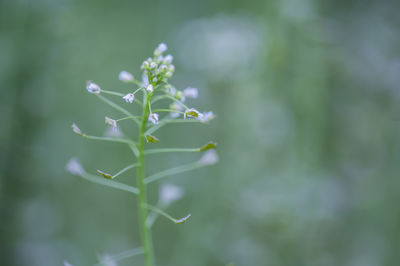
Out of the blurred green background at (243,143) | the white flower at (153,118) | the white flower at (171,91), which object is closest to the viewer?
the white flower at (153,118)

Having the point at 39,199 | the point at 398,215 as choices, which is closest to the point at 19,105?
the point at 39,199

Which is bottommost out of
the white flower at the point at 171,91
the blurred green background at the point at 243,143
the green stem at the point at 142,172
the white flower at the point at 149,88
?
the green stem at the point at 142,172

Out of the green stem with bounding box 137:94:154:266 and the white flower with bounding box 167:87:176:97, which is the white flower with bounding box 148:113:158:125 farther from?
the white flower with bounding box 167:87:176:97

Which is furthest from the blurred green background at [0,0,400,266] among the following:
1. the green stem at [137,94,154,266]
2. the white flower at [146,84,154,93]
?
the white flower at [146,84,154,93]

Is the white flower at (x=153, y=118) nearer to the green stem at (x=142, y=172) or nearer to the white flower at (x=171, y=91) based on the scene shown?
the green stem at (x=142, y=172)

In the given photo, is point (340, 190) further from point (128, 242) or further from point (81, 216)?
point (81, 216)

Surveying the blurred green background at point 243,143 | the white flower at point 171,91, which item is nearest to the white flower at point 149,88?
the white flower at point 171,91

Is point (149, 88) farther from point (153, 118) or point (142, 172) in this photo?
point (142, 172)

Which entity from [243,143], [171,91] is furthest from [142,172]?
[243,143]
